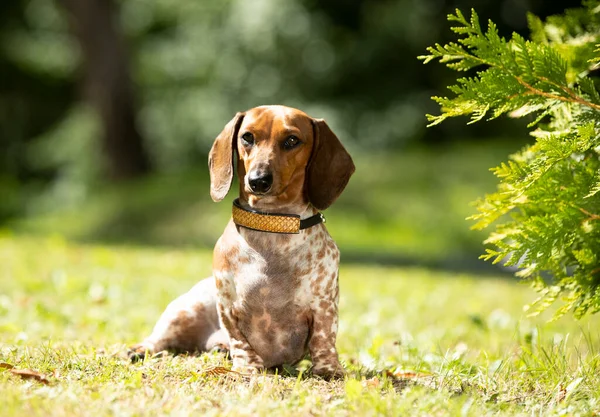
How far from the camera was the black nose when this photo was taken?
11.0ft

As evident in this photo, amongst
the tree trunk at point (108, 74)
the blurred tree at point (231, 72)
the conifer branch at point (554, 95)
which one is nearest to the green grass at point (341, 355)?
the conifer branch at point (554, 95)

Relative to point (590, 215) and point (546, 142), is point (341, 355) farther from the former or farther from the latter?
point (546, 142)

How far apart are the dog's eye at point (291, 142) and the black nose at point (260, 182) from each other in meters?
0.22

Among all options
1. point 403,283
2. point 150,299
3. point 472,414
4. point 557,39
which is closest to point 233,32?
point 403,283

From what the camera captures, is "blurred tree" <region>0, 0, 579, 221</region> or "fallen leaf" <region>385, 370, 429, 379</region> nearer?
"fallen leaf" <region>385, 370, 429, 379</region>

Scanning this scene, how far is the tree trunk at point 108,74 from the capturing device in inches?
665

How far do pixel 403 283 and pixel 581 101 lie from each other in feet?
15.8

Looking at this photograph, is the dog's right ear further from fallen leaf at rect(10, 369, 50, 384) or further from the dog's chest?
fallen leaf at rect(10, 369, 50, 384)

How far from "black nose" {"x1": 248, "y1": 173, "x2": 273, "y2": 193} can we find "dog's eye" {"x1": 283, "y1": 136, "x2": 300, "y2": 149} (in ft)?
0.72

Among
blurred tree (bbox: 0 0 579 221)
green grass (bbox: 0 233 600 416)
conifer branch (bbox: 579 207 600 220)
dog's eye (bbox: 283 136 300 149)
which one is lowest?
green grass (bbox: 0 233 600 416)

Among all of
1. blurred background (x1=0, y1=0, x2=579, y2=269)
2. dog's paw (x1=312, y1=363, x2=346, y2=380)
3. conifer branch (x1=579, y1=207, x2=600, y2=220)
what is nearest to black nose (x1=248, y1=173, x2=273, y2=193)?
dog's paw (x1=312, y1=363, x2=346, y2=380)

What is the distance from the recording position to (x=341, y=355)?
4.61 meters

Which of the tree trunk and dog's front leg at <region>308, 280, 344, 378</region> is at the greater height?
the tree trunk

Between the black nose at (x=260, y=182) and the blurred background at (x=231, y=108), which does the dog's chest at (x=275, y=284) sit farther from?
the blurred background at (x=231, y=108)
